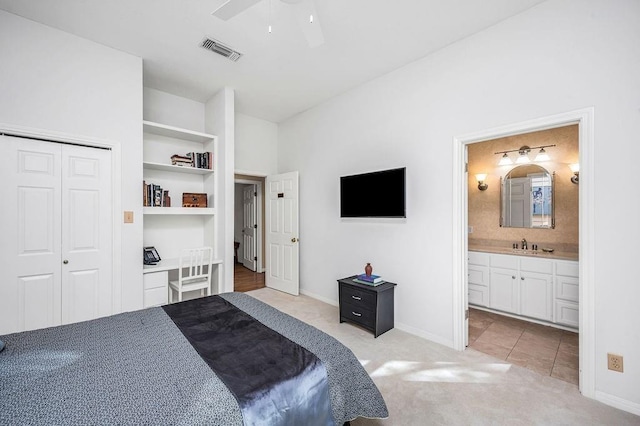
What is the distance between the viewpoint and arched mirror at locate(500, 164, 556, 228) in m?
3.63

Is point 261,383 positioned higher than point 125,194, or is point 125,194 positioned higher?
point 125,194

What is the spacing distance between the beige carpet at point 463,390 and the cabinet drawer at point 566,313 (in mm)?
1161

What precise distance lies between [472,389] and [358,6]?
125 inches

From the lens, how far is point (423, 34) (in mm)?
2678

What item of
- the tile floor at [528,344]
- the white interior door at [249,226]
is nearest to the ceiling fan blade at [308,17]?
the tile floor at [528,344]

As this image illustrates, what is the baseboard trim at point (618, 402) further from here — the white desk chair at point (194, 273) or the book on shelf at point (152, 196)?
the book on shelf at point (152, 196)

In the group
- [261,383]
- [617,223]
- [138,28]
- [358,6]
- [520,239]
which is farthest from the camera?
[520,239]

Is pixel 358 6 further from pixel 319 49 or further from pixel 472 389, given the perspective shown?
pixel 472 389

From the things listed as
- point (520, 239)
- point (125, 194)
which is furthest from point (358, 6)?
point (520, 239)

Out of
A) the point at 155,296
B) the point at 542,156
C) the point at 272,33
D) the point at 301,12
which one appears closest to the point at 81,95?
the point at 272,33

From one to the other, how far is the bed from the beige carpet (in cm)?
68

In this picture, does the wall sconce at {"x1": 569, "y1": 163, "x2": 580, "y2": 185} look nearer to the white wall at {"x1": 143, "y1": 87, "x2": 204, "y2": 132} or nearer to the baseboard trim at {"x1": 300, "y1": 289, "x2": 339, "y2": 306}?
the baseboard trim at {"x1": 300, "y1": 289, "x2": 339, "y2": 306}

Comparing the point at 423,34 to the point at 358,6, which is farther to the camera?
the point at 423,34

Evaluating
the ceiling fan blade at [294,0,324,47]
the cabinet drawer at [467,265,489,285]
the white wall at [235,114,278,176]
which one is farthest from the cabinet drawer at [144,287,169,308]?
the cabinet drawer at [467,265,489,285]
